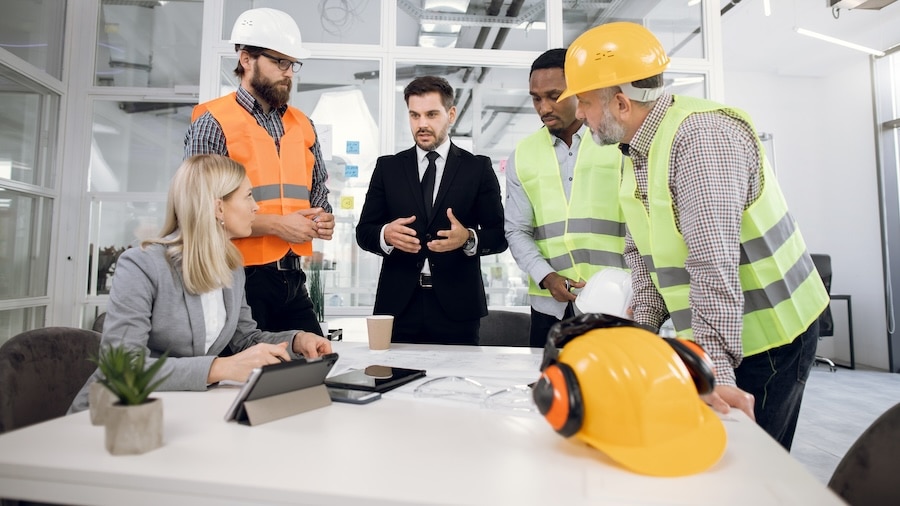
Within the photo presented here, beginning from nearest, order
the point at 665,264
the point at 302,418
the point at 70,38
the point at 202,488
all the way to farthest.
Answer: the point at 202,488 < the point at 302,418 < the point at 665,264 < the point at 70,38

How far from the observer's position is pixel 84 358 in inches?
57.4

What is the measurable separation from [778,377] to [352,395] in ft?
3.79

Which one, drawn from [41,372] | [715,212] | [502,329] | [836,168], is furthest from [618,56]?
[836,168]

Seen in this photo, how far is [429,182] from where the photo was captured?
2.41m

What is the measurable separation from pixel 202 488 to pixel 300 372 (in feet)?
1.06

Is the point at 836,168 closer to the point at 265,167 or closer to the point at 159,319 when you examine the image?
the point at 265,167

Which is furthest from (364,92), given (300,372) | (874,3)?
(874,3)

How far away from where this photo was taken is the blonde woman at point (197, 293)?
1.22 m

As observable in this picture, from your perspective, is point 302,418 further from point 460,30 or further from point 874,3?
point 874,3

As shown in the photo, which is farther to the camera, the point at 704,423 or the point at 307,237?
the point at 307,237

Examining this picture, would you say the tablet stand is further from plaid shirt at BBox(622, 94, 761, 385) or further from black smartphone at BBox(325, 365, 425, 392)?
plaid shirt at BBox(622, 94, 761, 385)

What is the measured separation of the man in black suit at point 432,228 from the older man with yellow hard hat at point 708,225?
0.81 m

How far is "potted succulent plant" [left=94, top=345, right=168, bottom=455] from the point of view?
78 cm

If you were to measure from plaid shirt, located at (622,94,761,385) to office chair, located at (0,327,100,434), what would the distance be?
1.56 m
